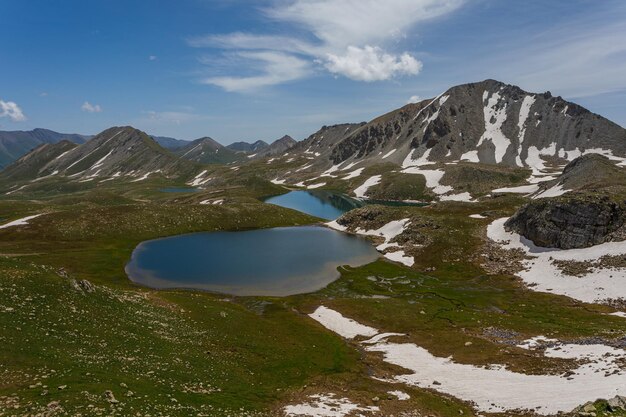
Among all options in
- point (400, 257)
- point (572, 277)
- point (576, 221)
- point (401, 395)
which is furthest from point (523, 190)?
point (401, 395)

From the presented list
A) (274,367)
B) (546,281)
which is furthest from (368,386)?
(546,281)

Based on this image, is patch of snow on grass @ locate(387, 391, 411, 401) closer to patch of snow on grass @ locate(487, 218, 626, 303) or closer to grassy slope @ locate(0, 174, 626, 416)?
grassy slope @ locate(0, 174, 626, 416)

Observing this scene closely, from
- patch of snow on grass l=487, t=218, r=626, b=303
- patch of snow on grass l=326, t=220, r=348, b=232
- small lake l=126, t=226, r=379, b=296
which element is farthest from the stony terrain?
Answer: patch of snow on grass l=326, t=220, r=348, b=232

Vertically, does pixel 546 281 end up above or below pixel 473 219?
below

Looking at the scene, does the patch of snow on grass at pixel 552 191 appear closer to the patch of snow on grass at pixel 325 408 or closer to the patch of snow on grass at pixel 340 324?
the patch of snow on grass at pixel 340 324

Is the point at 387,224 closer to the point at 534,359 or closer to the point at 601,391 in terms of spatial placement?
the point at 534,359

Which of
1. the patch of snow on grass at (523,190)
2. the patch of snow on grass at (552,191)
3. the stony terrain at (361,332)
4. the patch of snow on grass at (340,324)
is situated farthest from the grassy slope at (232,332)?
the patch of snow on grass at (523,190)

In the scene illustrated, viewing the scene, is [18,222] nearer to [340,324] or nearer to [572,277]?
[340,324]
